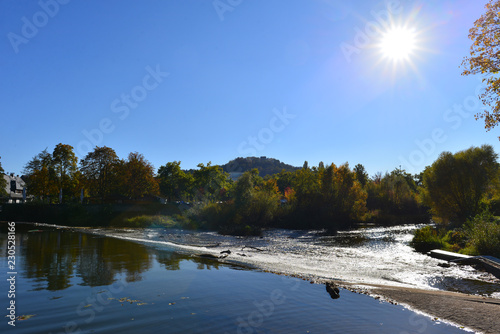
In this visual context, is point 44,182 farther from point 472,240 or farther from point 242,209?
point 472,240

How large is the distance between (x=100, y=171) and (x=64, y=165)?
781 cm

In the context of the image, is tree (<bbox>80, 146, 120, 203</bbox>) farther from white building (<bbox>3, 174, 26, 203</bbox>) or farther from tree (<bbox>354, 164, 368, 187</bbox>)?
tree (<bbox>354, 164, 368, 187</bbox>)

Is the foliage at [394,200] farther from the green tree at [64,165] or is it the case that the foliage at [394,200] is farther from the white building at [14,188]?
the white building at [14,188]

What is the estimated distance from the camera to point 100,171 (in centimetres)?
6134

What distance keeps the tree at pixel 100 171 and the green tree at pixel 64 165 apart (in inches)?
124

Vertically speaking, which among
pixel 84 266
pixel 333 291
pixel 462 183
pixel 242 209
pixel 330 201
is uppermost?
pixel 462 183

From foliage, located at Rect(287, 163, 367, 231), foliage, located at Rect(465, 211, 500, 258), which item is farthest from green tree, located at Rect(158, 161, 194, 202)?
foliage, located at Rect(465, 211, 500, 258)

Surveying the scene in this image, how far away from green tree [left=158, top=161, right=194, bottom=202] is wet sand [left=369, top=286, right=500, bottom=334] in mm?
88702

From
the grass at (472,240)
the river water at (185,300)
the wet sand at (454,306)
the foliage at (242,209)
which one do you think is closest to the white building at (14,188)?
the foliage at (242,209)

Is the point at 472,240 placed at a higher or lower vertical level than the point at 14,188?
lower

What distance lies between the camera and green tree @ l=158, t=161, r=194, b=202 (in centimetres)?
9550

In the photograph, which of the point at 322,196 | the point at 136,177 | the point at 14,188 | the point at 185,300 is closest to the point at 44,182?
the point at 136,177

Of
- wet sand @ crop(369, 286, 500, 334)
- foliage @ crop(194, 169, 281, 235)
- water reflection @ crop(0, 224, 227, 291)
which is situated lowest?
wet sand @ crop(369, 286, 500, 334)

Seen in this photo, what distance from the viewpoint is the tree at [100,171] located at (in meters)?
61.0
